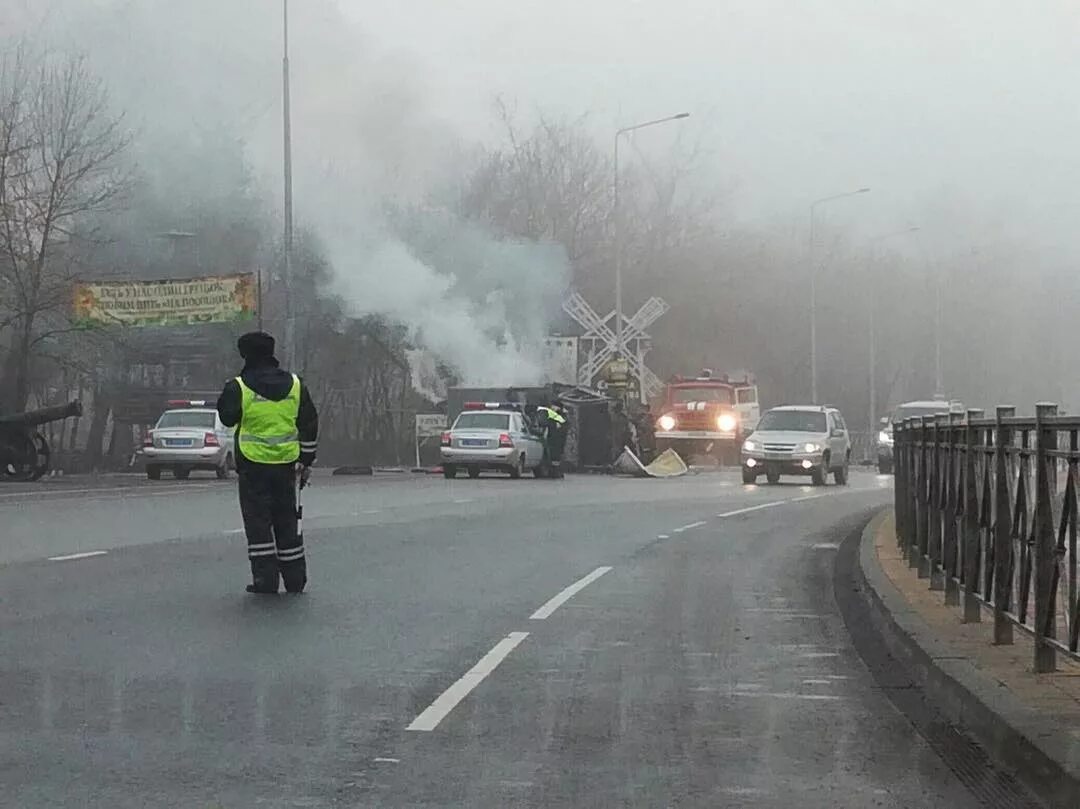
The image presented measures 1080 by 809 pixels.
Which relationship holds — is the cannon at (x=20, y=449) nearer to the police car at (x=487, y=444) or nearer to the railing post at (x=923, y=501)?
the police car at (x=487, y=444)

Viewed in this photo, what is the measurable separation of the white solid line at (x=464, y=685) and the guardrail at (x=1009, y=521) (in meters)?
2.63

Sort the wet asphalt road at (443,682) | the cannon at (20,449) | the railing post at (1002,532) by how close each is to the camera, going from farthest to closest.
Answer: the cannon at (20,449)
the railing post at (1002,532)
the wet asphalt road at (443,682)

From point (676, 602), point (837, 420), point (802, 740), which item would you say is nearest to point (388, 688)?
point (802, 740)

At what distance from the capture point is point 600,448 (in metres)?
48.2

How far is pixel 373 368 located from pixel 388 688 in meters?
46.1

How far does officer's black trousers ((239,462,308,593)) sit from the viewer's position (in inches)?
515

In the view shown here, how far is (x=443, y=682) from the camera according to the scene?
9445 mm

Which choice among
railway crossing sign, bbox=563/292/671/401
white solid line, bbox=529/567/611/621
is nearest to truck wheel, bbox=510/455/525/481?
white solid line, bbox=529/567/611/621

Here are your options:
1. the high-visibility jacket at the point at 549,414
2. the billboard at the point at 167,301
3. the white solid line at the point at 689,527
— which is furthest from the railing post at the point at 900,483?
the billboard at the point at 167,301

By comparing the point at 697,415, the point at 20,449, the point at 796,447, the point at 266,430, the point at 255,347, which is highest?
the point at 255,347

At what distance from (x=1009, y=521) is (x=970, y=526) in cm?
135

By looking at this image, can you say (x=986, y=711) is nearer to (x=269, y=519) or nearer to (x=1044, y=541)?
(x=1044, y=541)

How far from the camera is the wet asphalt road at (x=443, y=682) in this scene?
702 cm

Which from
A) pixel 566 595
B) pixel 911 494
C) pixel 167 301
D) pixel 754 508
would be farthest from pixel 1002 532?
pixel 167 301
